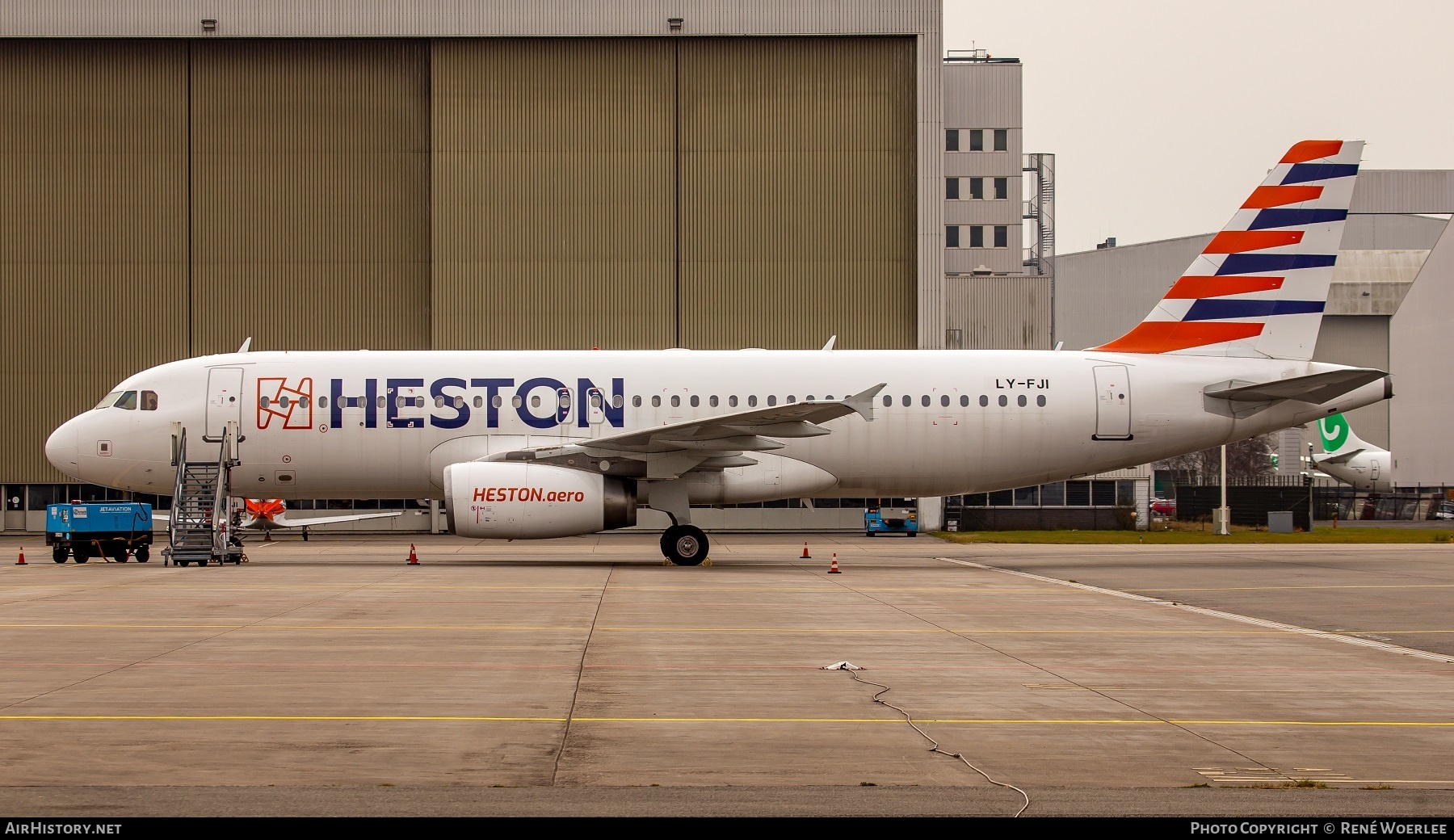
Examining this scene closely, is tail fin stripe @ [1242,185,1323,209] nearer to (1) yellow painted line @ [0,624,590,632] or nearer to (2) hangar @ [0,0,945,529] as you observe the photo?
(1) yellow painted line @ [0,624,590,632]

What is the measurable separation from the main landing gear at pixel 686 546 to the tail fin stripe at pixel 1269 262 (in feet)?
36.4

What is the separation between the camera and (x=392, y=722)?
7855 millimetres

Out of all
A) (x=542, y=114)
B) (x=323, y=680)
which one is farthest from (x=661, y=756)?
(x=542, y=114)

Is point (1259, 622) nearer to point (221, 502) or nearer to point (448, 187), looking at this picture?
point (221, 502)

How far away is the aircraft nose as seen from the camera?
2375cm

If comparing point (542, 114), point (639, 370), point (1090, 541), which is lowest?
point (1090, 541)

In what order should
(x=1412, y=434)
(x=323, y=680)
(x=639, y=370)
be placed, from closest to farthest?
(x=323, y=680), (x=639, y=370), (x=1412, y=434)

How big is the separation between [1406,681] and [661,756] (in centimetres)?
620

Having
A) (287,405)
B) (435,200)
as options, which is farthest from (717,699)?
(435,200)

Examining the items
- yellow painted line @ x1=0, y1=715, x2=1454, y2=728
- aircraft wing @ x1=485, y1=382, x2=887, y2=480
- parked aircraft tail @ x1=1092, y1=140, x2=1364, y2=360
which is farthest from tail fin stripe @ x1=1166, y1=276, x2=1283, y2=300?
yellow painted line @ x1=0, y1=715, x2=1454, y2=728

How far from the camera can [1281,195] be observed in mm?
23969

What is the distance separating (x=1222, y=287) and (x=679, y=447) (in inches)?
425

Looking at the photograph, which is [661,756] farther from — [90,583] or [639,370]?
[639,370]

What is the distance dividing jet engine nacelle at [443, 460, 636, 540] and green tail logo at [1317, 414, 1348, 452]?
5473cm
